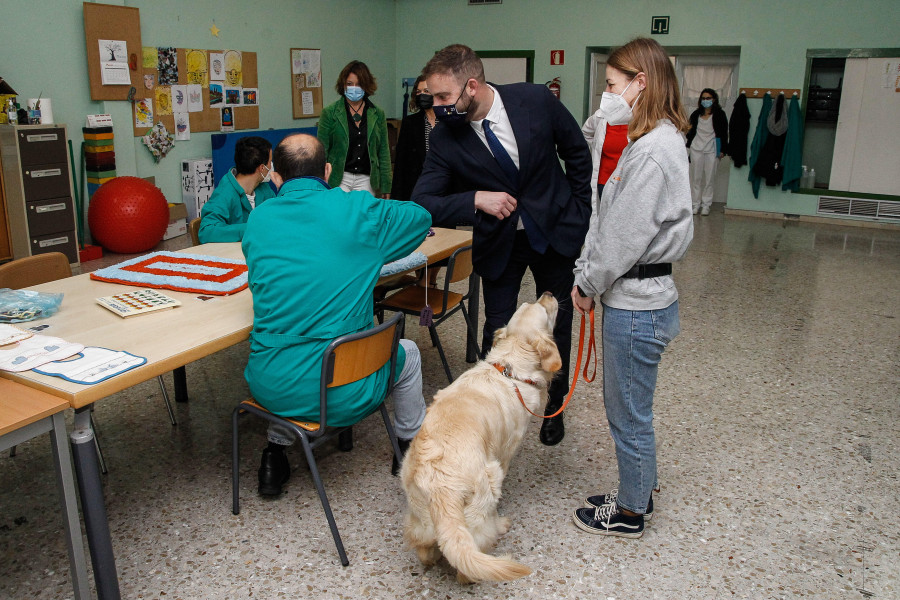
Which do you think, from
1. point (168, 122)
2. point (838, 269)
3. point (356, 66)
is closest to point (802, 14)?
point (838, 269)

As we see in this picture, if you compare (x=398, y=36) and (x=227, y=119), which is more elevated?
(x=398, y=36)

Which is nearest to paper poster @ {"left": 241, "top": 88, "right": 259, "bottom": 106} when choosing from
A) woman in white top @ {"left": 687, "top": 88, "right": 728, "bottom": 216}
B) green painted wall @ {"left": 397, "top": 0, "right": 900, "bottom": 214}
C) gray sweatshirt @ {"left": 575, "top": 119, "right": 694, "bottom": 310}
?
green painted wall @ {"left": 397, "top": 0, "right": 900, "bottom": 214}

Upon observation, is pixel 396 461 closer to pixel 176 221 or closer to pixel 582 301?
pixel 582 301

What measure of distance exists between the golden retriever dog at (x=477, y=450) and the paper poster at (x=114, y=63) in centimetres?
559

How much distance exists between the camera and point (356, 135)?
5.91m

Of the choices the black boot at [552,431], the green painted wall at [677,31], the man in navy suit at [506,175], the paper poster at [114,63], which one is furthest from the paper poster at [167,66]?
the black boot at [552,431]

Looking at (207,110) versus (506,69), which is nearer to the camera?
(207,110)

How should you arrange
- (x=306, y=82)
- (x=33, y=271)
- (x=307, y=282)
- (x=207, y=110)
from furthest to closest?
(x=306, y=82) → (x=207, y=110) → (x=33, y=271) → (x=307, y=282)

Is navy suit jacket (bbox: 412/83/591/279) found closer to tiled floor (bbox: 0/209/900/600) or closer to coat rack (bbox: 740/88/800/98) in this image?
tiled floor (bbox: 0/209/900/600)

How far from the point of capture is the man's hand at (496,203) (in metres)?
2.56

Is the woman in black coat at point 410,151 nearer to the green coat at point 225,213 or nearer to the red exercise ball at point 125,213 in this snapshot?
the green coat at point 225,213

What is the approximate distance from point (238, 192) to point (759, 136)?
7.32 m

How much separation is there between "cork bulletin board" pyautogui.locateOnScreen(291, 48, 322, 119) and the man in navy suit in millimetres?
6414

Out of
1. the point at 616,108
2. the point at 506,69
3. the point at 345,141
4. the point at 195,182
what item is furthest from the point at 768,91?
the point at 616,108
